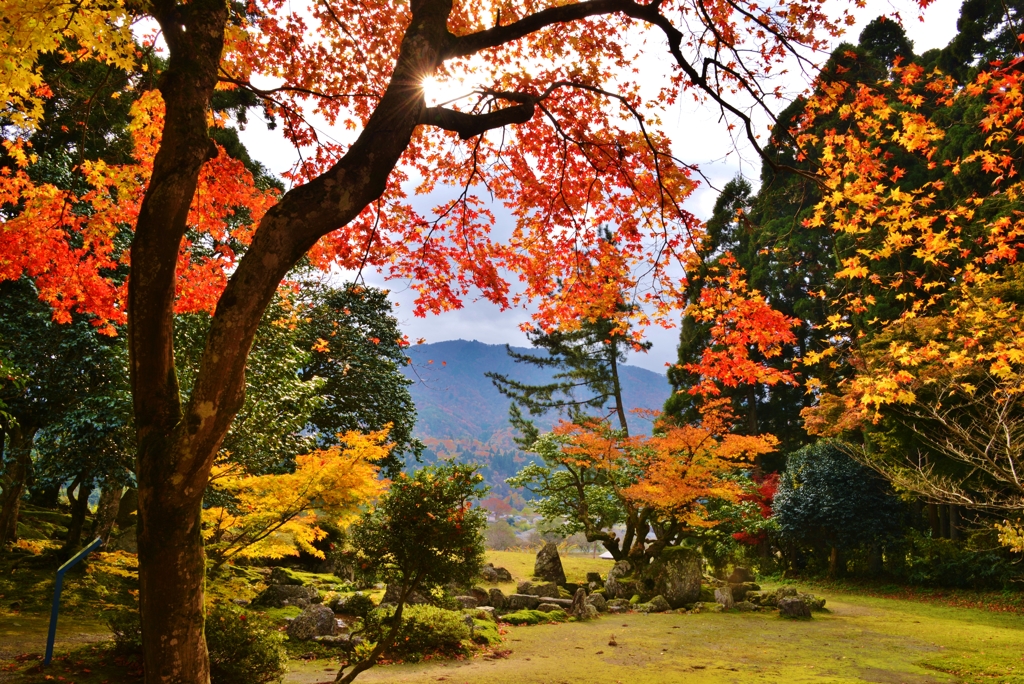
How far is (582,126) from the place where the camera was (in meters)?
5.66

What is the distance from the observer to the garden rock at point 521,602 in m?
10.6

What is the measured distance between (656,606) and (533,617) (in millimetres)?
3132

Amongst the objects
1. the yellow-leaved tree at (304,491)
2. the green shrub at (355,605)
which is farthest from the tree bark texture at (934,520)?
the yellow-leaved tree at (304,491)

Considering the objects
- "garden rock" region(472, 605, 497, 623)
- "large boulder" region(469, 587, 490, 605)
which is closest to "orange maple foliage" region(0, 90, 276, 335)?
"garden rock" region(472, 605, 497, 623)

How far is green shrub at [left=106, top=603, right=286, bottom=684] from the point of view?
4.80 m

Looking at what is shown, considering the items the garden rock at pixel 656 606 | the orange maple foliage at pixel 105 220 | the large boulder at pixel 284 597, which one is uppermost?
the orange maple foliage at pixel 105 220

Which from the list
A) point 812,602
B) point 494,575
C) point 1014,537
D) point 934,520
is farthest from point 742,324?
point 934,520

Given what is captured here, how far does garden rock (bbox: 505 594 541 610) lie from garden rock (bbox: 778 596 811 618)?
4.68 m

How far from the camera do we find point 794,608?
10.2 metres

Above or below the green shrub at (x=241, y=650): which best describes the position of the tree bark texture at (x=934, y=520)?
above

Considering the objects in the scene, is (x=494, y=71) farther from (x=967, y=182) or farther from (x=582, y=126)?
(x=967, y=182)

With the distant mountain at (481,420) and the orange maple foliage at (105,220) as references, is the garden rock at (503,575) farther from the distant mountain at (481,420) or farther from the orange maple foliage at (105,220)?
the distant mountain at (481,420)

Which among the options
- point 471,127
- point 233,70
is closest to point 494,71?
point 233,70

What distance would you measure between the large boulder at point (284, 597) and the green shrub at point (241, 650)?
4.09 metres
